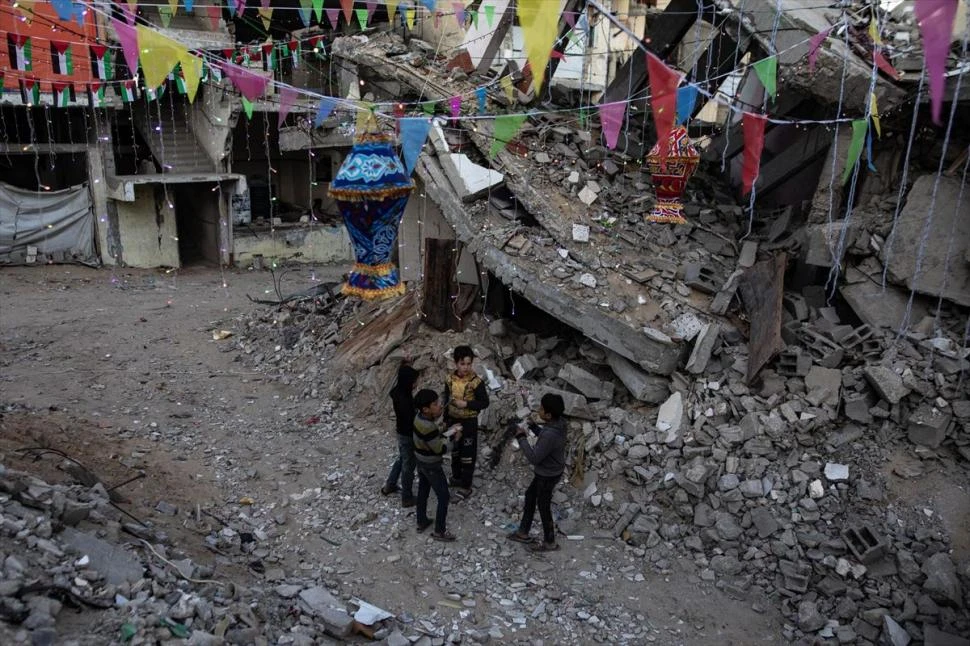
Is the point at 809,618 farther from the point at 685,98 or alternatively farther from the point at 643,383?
the point at 685,98

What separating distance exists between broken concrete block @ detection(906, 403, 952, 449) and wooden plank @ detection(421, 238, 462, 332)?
5.15m

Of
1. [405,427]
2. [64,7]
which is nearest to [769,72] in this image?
[405,427]

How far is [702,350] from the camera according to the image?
7090mm

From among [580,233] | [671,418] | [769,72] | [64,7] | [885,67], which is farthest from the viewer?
[580,233]

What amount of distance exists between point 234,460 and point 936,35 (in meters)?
7.01

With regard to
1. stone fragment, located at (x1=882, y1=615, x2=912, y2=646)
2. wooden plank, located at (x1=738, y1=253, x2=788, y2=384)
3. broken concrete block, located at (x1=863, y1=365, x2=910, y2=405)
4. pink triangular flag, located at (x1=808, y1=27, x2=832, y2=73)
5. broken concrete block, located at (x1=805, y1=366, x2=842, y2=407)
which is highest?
pink triangular flag, located at (x1=808, y1=27, x2=832, y2=73)

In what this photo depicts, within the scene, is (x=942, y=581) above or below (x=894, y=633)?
above

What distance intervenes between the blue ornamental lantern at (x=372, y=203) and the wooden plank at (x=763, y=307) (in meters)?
4.10

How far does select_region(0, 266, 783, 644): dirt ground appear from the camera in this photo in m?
5.45

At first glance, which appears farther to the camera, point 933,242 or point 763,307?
point 763,307

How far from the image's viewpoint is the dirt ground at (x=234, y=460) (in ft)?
17.9

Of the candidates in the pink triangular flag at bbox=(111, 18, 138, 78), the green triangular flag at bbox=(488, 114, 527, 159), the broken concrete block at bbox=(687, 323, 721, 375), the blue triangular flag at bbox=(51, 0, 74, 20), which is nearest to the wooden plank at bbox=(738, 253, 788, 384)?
the broken concrete block at bbox=(687, 323, 721, 375)

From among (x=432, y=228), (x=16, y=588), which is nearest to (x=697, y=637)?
(x=16, y=588)

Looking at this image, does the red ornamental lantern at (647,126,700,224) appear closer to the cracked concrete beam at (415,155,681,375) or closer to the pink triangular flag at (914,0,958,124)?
the cracked concrete beam at (415,155,681,375)
